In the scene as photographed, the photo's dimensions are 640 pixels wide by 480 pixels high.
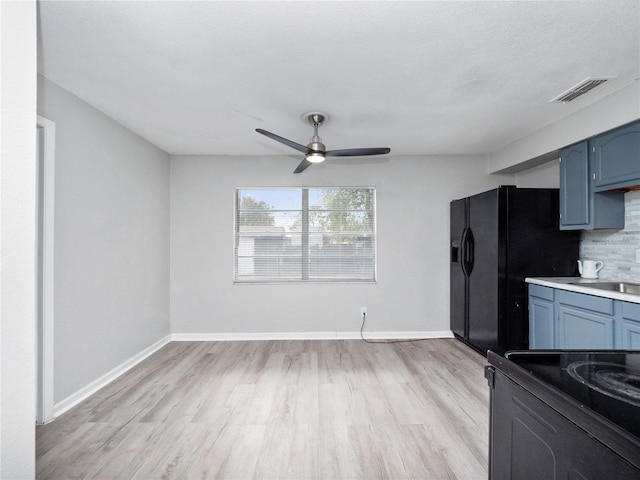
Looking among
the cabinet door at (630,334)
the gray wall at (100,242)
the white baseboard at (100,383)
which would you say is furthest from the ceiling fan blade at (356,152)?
the white baseboard at (100,383)

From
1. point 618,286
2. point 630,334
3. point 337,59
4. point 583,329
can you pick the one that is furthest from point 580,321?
point 337,59

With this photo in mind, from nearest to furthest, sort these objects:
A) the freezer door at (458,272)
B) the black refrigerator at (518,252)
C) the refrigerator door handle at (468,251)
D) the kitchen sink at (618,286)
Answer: the kitchen sink at (618,286) < the black refrigerator at (518,252) < the refrigerator door handle at (468,251) < the freezer door at (458,272)

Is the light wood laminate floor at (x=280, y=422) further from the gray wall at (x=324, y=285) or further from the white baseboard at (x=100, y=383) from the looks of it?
the gray wall at (x=324, y=285)

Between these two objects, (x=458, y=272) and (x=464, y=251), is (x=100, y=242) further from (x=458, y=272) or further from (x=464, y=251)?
(x=458, y=272)

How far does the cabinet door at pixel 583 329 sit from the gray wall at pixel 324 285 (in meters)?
1.55

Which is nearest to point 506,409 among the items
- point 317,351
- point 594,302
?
point 594,302

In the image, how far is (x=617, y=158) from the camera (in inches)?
98.9

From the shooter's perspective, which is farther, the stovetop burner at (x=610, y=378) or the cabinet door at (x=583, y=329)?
the cabinet door at (x=583, y=329)

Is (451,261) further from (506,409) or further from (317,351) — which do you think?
(506,409)

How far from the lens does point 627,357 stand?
3.27 feet

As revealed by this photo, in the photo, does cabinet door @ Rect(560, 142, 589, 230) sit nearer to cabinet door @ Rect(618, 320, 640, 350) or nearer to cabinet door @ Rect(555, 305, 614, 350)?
cabinet door @ Rect(555, 305, 614, 350)

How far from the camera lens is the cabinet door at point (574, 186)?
9.25ft

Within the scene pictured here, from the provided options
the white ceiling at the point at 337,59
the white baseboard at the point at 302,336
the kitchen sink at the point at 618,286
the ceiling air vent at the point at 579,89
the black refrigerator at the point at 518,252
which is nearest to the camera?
the white ceiling at the point at 337,59

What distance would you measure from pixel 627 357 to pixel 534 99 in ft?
7.65
